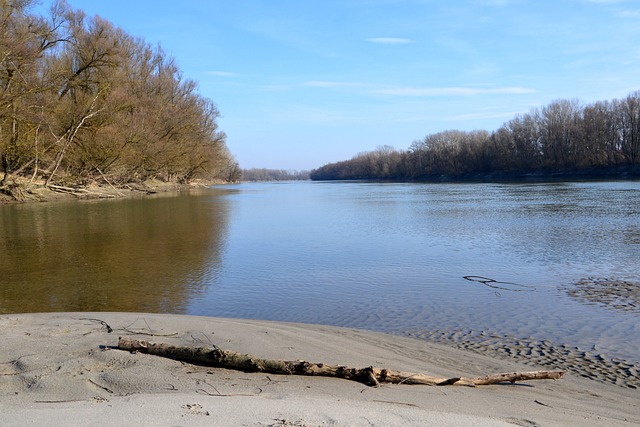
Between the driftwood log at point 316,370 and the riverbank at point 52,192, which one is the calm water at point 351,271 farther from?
the riverbank at point 52,192

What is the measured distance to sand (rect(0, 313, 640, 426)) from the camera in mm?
3418

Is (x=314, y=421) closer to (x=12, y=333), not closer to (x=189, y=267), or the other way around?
(x=12, y=333)

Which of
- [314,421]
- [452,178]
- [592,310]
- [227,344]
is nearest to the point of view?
[314,421]

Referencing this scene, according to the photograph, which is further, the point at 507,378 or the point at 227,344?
the point at 227,344

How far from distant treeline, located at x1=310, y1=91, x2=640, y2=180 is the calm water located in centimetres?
6844

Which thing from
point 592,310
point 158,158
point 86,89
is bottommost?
point 592,310

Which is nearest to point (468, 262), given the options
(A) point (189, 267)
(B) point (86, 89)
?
(A) point (189, 267)

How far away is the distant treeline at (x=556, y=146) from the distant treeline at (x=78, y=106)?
63.5 metres

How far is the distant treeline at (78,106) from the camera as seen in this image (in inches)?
1037

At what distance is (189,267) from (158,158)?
4073 centimetres

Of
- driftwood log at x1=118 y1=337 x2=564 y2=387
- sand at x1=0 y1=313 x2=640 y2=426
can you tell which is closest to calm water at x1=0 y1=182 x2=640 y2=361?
sand at x1=0 y1=313 x2=640 y2=426

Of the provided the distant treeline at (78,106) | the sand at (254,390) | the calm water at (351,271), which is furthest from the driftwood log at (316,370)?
the distant treeline at (78,106)

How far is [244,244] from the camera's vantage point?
15445mm

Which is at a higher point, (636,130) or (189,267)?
(636,130)
